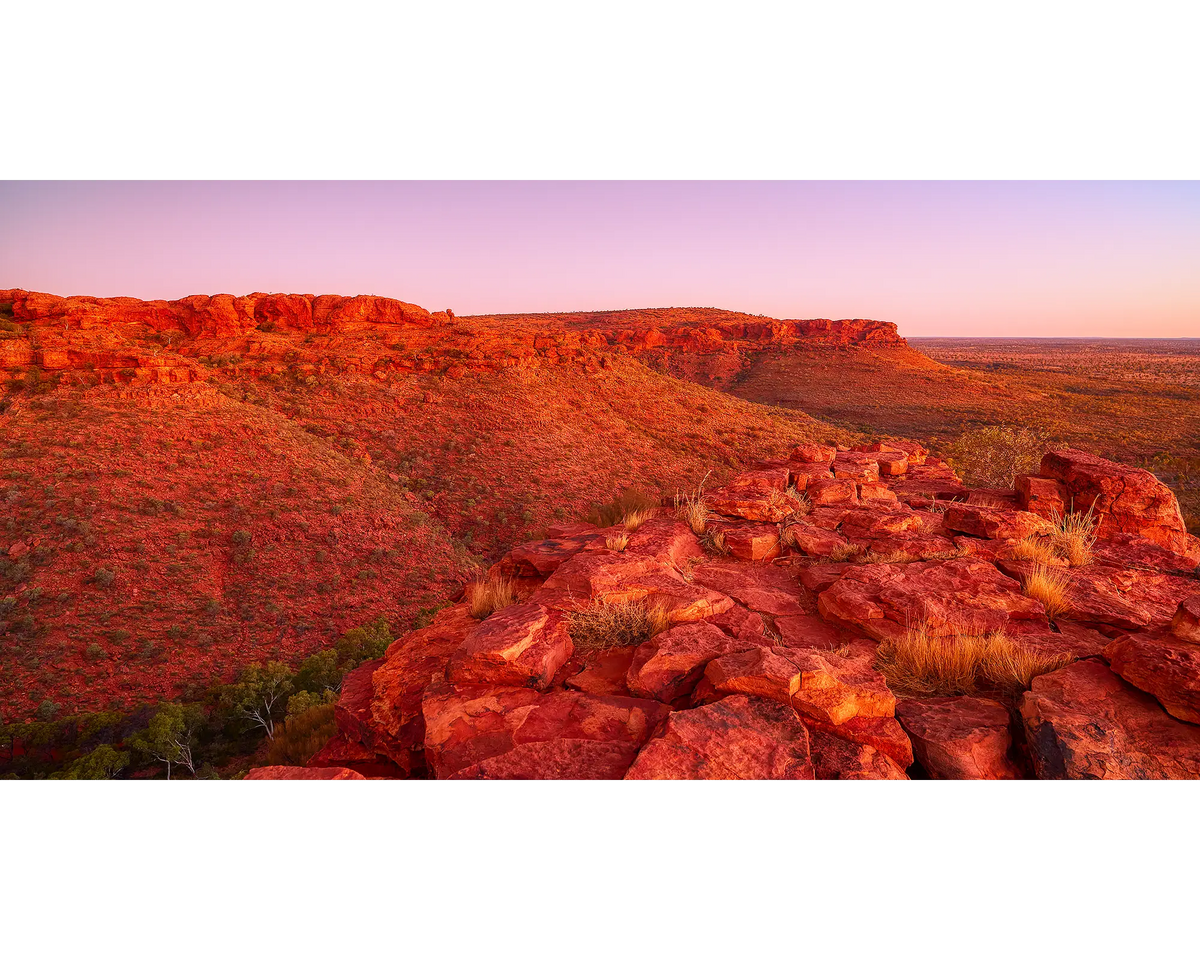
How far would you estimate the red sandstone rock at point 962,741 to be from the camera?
208cm

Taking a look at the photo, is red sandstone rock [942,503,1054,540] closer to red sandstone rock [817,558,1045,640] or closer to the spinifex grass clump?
red sandstone rock [817,558,1045,640]

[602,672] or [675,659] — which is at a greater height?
[675,659]

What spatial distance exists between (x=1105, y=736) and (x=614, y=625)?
89.3 inches

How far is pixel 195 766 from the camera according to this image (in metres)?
6.23

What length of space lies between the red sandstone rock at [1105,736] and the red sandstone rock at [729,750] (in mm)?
953

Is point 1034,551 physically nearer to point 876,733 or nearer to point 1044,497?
point 1044,497

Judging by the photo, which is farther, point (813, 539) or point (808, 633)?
point (813, 539)

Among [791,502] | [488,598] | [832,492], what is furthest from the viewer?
[832,492]

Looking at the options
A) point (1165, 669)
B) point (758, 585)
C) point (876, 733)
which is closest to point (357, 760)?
point (876, 733)

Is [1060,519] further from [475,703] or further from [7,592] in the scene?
[7,592]

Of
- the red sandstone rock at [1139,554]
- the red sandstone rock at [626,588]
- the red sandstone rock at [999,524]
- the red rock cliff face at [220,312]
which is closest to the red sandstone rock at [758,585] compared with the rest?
the red sandstone rock at [626,588]

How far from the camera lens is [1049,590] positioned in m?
3.29

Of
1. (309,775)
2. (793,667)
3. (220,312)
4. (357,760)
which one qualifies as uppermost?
(220,312)
